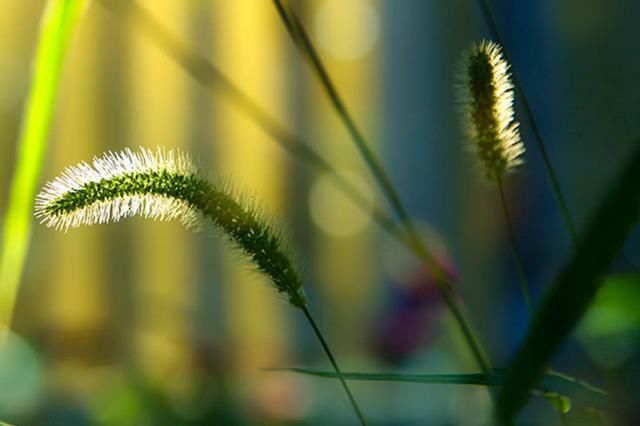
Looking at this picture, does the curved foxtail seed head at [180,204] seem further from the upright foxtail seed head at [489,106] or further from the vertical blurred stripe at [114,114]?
the vertical blurred stripe at [114,114]

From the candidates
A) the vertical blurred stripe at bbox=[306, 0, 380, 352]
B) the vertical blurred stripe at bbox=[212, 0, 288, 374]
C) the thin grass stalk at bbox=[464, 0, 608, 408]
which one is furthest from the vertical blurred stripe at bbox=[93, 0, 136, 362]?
the thin grass stalk at bbox=[464, 0, 608, 408]

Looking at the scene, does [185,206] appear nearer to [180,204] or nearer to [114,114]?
[180,204]

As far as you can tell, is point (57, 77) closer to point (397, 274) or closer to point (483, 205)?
point (397, 274)

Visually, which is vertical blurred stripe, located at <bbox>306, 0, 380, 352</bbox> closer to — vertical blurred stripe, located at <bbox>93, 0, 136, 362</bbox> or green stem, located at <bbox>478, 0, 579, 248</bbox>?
vertical blurred stripe, located at <bbox>93, 0, 136, 362</bbox>

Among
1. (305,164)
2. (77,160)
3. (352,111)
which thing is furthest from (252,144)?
(77,160)

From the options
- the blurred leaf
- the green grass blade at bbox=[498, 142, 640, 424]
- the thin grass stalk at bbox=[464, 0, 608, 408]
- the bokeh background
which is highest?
the bokeh background

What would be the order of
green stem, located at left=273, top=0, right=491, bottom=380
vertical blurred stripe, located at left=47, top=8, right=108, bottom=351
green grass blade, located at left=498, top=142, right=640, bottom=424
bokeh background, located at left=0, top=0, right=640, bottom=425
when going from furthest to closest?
vertical blurred stripe, located at left=47, top=8, right=108, bottom=351, bokeh background, located at left=0, top=0, right=640, bottom=425, green stem, located at left=273, top=0, right=491, bottom=380, green grass blade, located at left=498, top=142, right=640, bottom=424

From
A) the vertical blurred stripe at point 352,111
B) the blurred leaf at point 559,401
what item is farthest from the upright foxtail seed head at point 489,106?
the vertical blurred stripe at point 352,111
